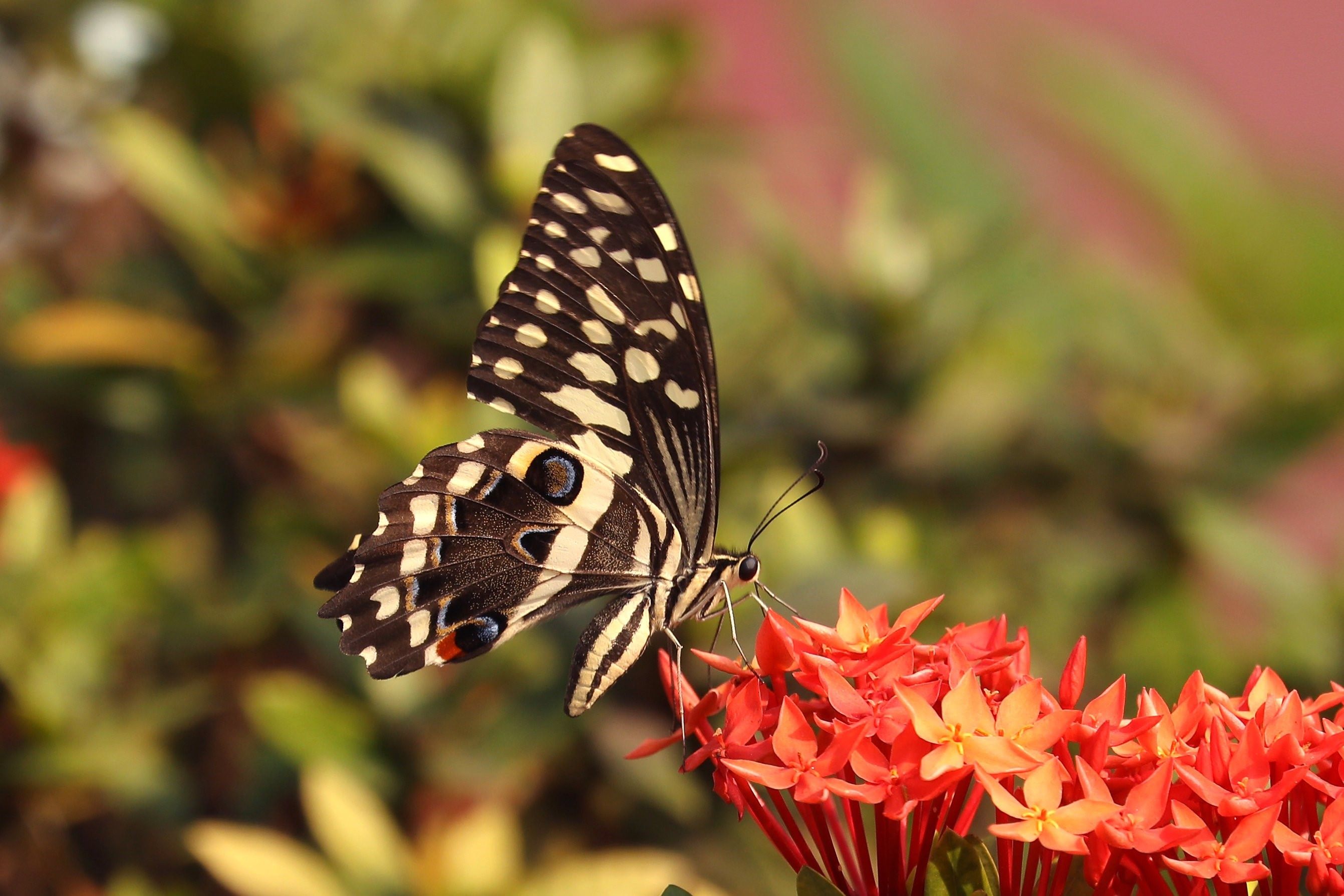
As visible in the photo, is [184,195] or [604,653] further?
[184,195]

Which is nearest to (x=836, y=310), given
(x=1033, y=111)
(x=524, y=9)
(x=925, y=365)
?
(x=925, y=365)

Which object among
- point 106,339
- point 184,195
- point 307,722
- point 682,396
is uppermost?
point 184,195

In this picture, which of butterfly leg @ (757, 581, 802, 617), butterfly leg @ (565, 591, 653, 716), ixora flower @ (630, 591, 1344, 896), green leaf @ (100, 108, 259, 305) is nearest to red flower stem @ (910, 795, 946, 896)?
ixora flower @ (630, 591, 1344, 896)

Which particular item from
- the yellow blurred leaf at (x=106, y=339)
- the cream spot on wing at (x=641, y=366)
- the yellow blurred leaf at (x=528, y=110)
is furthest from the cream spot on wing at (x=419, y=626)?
the yellow blurred leaf at (x=106, y=339)

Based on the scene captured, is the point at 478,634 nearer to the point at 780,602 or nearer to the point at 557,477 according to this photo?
the point at 557,477

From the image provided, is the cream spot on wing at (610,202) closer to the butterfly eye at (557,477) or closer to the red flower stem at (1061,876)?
the butterfly eye at (557,477)

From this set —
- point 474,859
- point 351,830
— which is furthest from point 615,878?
point 351,830

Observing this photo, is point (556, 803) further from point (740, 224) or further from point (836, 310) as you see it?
point (740, 224)
